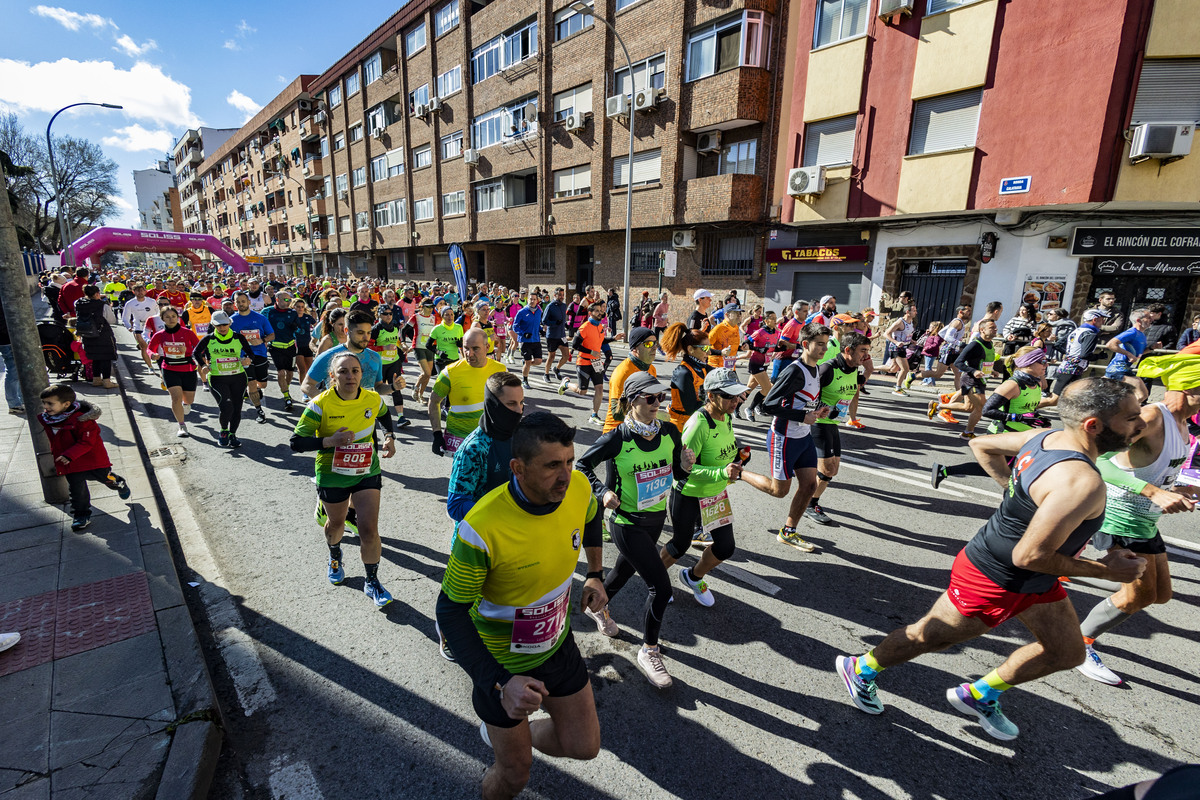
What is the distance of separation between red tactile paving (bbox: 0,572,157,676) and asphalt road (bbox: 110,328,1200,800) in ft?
1.27

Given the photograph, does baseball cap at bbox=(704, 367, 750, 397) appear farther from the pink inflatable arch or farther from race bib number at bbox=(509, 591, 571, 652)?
the pink inflatable arch

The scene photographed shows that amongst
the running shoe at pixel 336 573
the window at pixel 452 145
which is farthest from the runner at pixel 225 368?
the window at pixel 452 145

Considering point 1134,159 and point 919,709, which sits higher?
point 1134,159

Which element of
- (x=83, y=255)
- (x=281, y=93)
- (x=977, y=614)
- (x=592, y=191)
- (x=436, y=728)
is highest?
(x=281, y=93)

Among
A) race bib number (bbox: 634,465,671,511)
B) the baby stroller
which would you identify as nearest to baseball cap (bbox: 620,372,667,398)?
race bib number (bbox: 634,465,671,511)

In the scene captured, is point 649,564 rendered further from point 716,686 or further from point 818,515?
point 818,515

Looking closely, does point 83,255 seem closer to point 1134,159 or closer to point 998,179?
point 998,179

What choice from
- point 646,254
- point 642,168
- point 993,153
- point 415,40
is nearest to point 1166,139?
point 993,153

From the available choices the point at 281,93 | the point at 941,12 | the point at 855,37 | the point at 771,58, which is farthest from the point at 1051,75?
the point at 281,93

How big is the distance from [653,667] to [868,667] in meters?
1.25

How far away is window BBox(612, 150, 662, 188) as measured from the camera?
2043 centimetres

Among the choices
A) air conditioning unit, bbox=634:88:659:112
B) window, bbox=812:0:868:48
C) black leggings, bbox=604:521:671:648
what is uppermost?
window, bbox=812:0:868:48

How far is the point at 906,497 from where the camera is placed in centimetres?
645

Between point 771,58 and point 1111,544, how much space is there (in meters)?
18.6
